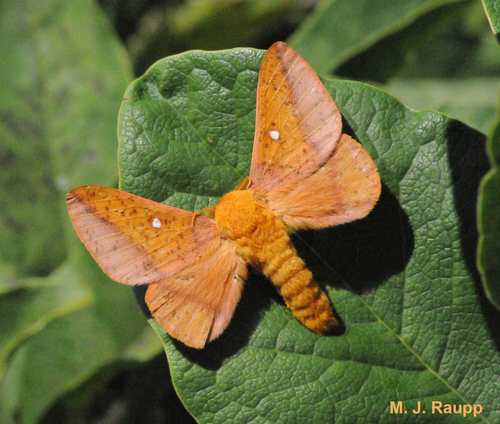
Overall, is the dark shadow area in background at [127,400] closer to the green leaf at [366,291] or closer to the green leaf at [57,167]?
the green leaf at [57,167]

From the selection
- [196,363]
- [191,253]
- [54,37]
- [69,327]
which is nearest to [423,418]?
[196,363]

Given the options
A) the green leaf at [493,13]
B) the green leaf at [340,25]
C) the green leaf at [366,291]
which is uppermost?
the green leaf at [493,13]

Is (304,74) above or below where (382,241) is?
above

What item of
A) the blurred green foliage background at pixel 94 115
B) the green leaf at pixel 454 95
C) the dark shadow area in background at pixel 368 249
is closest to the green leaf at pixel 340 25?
the blurred green foliage background at pixel 94 115

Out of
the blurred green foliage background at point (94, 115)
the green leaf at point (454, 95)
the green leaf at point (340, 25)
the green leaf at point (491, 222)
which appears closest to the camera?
the green leaf at point (491, 222)

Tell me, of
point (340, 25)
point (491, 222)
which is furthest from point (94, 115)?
point (491, 222)

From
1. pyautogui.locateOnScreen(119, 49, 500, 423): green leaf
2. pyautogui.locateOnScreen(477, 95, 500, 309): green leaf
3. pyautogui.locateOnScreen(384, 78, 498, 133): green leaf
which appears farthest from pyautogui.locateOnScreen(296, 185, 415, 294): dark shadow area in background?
pyautogui.locateOnScreen(384, 78, 498, 133): green leaf

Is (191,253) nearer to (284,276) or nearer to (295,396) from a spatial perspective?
(284,276)
